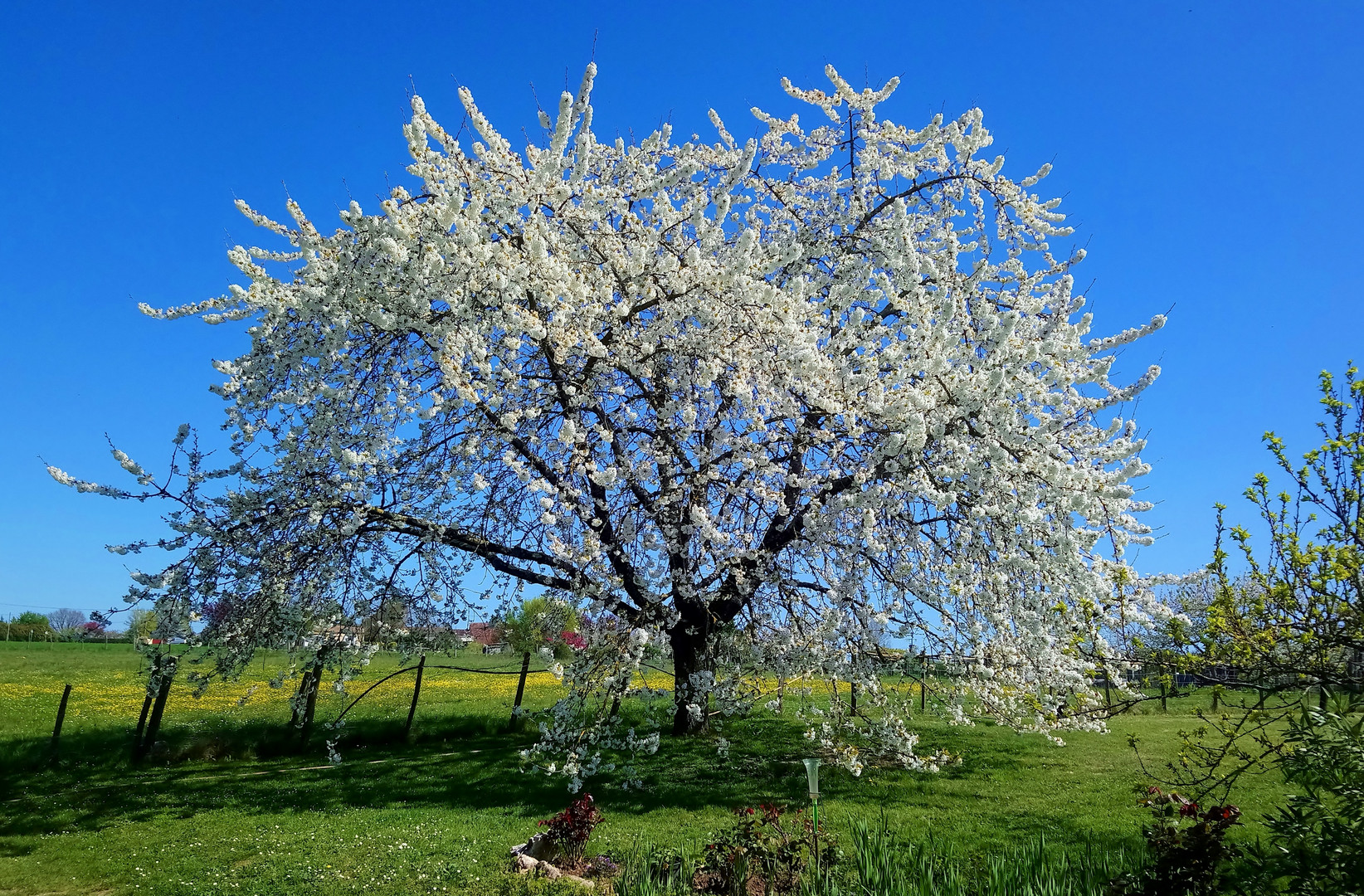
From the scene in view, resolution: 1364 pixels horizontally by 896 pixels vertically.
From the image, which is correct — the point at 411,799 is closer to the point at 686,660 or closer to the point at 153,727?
the point at 686,660

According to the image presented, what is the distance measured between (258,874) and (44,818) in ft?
16.0

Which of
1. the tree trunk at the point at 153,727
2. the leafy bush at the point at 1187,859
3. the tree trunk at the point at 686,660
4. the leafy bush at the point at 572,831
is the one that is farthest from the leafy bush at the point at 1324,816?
the tree trunk at the point at 153,727

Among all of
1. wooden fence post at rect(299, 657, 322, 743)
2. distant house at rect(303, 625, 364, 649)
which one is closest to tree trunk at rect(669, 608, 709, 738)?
distant house at rect(303, 625, 364, 649)

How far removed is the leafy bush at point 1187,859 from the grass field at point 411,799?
1.14 meters

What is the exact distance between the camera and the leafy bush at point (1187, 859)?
18.9 ft

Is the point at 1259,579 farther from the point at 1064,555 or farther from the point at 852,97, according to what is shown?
the point at 852,97

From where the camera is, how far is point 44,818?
10.2m

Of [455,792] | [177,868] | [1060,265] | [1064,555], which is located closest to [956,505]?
[1064,555]

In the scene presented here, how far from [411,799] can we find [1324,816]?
Answer: 400 inches

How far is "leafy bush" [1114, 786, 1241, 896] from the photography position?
18.9 feet

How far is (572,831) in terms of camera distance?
748cm

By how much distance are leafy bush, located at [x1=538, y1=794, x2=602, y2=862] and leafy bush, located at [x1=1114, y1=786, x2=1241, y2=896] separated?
4554 millimetres

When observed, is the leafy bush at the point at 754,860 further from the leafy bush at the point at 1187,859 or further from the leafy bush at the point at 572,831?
the leafy bush at the point at 1187,859

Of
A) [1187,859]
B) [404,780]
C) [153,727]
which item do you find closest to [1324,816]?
[1187,859]
